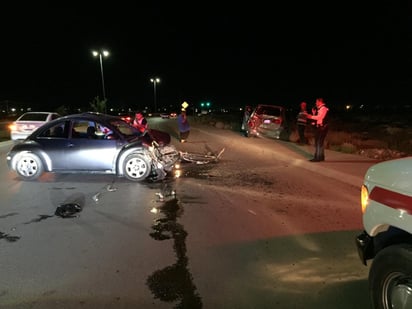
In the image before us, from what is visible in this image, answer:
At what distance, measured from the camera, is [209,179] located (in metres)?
10.3

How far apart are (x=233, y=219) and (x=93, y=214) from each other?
8.03ft

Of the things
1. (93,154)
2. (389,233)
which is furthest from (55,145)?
(389,233)

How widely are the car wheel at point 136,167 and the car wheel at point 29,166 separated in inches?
83.5

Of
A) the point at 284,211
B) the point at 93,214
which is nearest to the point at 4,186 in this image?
the point at 93,214

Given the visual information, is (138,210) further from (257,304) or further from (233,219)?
(257,304)

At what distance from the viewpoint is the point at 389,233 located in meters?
3.32

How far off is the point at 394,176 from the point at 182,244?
10.4 feet

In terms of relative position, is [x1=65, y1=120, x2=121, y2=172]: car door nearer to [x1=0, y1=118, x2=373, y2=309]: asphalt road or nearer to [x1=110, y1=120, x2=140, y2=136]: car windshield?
[x1=0, y1=118, x2=373, y2=309]: asphalt road

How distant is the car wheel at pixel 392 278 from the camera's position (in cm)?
287

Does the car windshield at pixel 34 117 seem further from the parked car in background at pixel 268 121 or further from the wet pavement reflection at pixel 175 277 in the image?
the wet pavement reflection at pixel 175 277

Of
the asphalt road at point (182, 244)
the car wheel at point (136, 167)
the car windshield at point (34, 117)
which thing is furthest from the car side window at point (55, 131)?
the car windshield at point (34, 117)

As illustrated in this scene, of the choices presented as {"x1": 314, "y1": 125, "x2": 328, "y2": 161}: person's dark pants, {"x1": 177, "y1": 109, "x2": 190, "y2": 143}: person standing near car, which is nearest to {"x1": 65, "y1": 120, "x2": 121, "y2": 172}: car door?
{"x1": 314, "y1": 125, "x2": 328, "y2": 161}: person's dark pants

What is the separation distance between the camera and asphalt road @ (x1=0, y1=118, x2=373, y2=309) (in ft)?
13.3

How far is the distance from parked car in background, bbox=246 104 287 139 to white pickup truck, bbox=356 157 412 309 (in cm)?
1599
